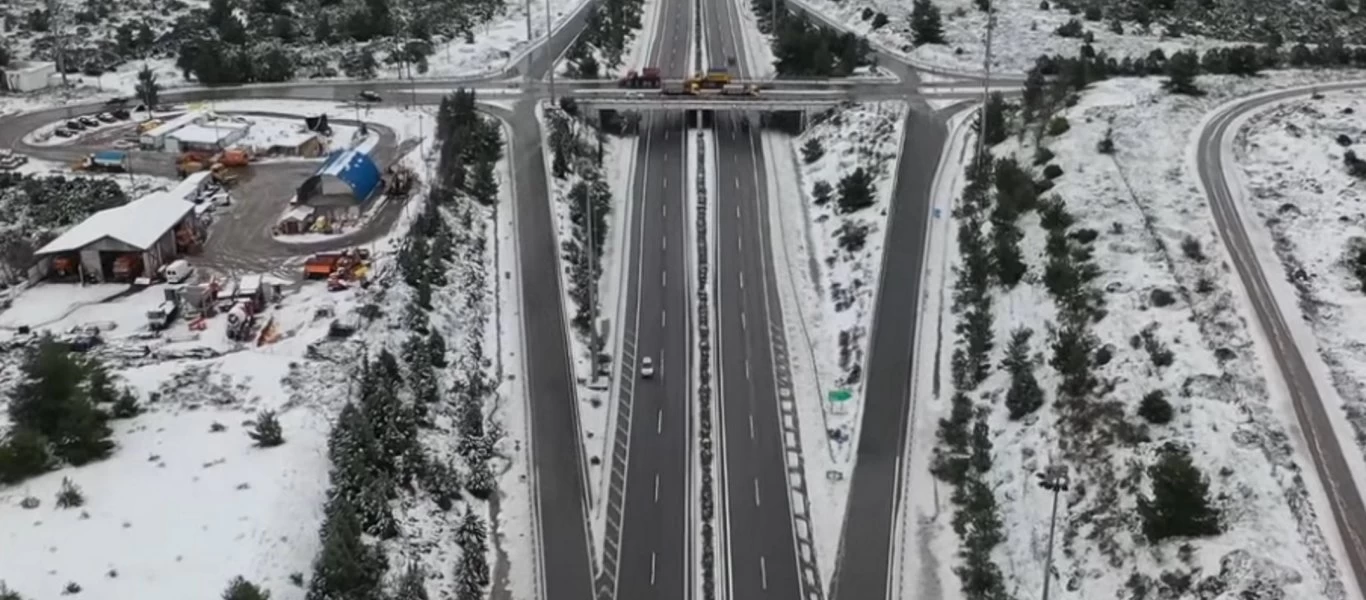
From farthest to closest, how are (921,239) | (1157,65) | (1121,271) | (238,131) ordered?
(1157,65)
(238,131)
(921,239)
(1121,271)

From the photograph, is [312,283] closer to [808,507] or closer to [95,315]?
[95,315]

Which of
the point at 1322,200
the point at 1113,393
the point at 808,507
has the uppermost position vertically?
the point at 1322,200

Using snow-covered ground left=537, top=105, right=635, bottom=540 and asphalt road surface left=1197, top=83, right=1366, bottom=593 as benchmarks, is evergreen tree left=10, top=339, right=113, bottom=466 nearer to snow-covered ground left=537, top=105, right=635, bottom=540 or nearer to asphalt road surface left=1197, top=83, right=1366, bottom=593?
snow-covered ground left=537, top=105, right=635, bottom=540

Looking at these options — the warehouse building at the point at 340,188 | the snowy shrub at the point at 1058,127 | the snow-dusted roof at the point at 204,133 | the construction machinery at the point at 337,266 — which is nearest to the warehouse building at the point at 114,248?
the construction machinery at the point at 337,266

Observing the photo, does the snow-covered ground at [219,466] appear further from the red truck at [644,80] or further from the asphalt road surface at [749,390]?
the red truck at [644,80]

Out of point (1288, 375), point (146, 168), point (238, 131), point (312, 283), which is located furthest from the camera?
point (238, 131)

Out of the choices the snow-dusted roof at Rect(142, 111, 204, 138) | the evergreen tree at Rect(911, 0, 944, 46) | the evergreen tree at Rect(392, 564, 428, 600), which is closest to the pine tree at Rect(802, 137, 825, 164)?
the evergreen tree at Rect(911, 0, 944, 46)

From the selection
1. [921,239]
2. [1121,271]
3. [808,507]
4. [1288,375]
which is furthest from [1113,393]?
[921,239]
